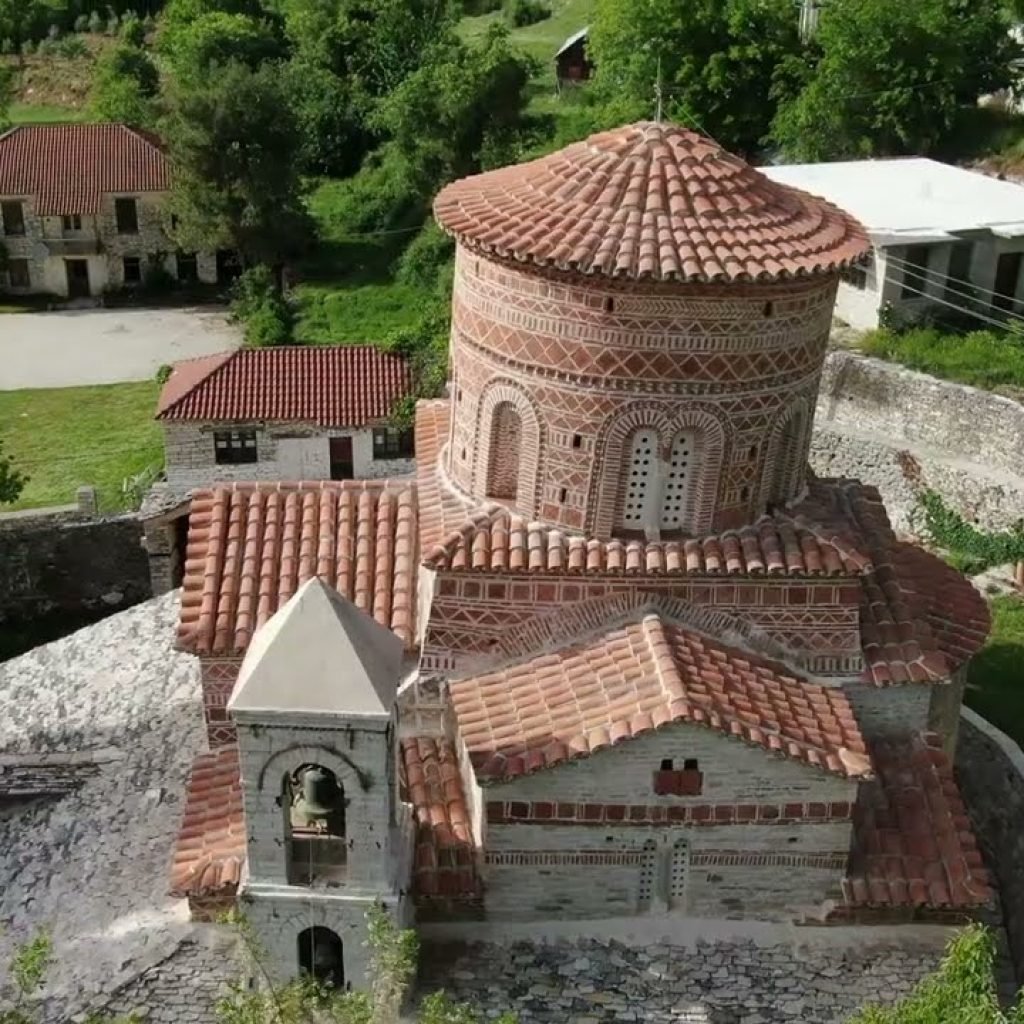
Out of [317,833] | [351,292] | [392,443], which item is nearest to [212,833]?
[317,833]

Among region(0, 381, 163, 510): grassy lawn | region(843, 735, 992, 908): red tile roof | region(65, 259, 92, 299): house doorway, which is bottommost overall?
region(0, 381, 163, 510): grassy lawn

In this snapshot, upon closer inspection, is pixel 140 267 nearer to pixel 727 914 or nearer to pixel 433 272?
pixel 433 272

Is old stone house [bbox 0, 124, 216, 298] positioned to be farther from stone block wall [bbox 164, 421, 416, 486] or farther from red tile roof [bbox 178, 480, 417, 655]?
red tile roof [bbox 178, 480, 417, 655]

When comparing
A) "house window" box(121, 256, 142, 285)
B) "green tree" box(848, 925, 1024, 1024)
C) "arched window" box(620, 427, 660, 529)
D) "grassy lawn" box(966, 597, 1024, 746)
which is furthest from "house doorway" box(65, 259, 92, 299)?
"green tree" box(848, 925, 1024, 1024)

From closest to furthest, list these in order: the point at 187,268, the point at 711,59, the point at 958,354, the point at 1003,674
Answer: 1. the point at 1003,674
2. the point at 958,354
3. the point at 711,59
4. the point at 187,268

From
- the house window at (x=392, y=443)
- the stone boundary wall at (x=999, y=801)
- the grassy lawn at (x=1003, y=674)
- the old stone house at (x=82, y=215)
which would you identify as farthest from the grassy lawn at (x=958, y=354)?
the old stone house at (x=82, y=215)

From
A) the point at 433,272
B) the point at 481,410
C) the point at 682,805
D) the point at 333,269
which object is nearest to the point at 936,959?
the point at 682,805

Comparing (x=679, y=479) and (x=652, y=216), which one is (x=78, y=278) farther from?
(x=679, y=479)
